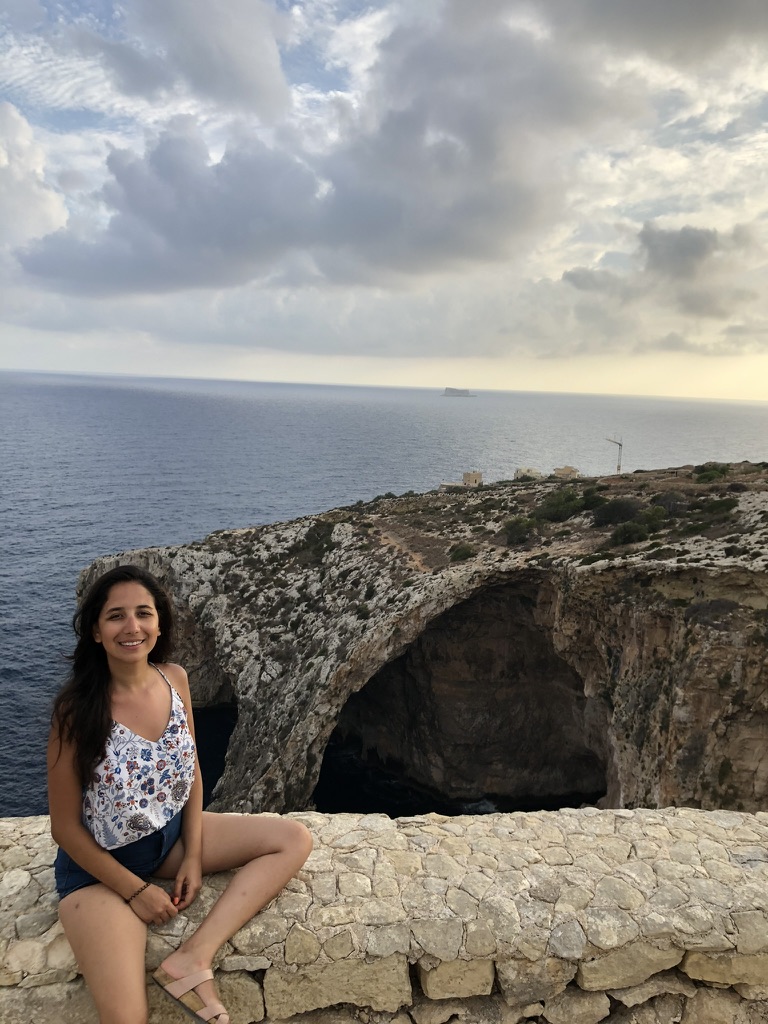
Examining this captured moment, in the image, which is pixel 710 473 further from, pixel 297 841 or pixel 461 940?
pixel 297 841

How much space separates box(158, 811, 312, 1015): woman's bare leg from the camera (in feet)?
15.3

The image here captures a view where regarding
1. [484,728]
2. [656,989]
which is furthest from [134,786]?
[484,728]

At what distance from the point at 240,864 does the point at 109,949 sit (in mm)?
1268

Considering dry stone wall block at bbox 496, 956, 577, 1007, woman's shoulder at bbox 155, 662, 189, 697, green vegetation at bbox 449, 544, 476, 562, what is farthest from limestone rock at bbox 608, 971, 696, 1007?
green vegetation at bbox 449, 544, 476, 562

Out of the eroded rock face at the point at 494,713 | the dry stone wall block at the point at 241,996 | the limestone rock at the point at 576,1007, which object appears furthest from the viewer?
the eroded rock face at the point at 494,713

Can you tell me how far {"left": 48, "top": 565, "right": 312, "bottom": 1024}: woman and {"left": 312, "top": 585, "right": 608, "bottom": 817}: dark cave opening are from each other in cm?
2453

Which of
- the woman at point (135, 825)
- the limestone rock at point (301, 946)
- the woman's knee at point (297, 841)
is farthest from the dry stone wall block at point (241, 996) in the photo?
the woman's knee at point (297, 841)

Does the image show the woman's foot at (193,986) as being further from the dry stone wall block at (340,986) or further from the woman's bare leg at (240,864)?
the dry stone wall block at (340,986)

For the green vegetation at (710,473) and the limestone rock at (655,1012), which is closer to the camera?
the limestone rock at (655,1012)

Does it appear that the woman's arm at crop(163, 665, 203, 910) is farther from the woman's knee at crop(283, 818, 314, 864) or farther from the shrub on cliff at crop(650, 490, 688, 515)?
the shrub on cliff at crop(650, 490, 688, 515)

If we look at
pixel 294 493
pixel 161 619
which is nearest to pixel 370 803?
pixel 161 619

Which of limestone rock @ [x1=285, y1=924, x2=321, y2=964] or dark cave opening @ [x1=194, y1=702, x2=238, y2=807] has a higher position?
limestone rock @ [x1=285, y1=924, x2=321, y2=964]

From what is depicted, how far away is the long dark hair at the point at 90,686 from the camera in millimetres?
4516

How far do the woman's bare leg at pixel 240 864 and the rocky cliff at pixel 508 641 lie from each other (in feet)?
56.7
